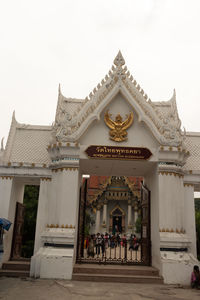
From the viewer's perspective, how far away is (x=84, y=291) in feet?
28.3

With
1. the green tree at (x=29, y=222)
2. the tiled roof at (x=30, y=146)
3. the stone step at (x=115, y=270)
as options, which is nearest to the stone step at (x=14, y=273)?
the stone step at (x=115, y=270)

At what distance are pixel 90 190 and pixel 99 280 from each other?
1104 inches

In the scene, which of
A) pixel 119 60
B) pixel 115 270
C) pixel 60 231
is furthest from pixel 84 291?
pixel 119 60

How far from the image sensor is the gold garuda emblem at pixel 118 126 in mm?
11942

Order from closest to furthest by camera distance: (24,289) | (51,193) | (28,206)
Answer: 1. (24,289)
2. (51,193)
3. (28,206)

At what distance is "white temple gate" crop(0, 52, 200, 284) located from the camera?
10.6m

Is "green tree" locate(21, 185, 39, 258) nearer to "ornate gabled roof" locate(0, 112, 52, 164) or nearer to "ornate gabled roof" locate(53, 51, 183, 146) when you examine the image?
"ornate gabled roof" locate(0, 112, 52, 164)

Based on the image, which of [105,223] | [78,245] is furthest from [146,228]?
[105,223]

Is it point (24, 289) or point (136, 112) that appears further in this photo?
point (136, 112)

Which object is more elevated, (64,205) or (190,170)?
(190,170)

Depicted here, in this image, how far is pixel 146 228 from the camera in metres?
12.7

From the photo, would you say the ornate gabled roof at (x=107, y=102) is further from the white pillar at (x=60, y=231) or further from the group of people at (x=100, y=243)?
the group of people at (x=100, y=243)

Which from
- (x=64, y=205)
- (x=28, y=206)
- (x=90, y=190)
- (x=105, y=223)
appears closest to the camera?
(x=64, y=205)

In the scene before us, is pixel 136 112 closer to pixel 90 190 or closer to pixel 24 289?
pixel 24 289
